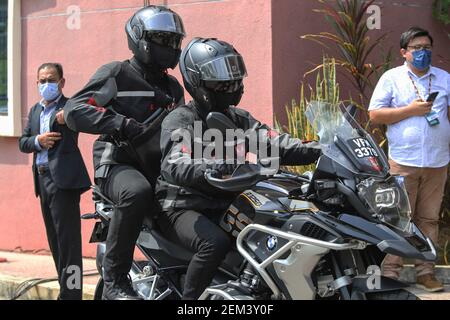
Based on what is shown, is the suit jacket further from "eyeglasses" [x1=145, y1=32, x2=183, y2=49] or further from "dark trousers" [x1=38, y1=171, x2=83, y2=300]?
"eyeglasses" [x1=145, y1=32, x2=183, y2=49]

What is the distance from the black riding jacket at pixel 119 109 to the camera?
5180 millimetres

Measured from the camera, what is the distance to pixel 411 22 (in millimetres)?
8539

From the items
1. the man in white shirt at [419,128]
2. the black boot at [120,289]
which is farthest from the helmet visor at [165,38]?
the man in white shirt at [419,128]

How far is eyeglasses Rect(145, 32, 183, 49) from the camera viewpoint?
17.6ft

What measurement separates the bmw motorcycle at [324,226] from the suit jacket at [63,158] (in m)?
2.38

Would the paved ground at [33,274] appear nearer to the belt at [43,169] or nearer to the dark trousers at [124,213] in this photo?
the belt at [43,169]

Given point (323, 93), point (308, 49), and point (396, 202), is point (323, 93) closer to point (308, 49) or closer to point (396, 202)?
point (308, 49)

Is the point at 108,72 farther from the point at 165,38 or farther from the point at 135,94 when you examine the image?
the point at 165,38

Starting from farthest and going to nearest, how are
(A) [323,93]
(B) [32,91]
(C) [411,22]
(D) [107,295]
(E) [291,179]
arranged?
1. (B) [32,91]
2. (C) [411,22]
3. (A) [323,93]
4. (D) [107,295]
5. (E) [291,179]

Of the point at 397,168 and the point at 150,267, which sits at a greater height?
the point at 397,168

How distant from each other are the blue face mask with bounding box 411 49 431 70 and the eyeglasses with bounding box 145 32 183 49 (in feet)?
6.94
